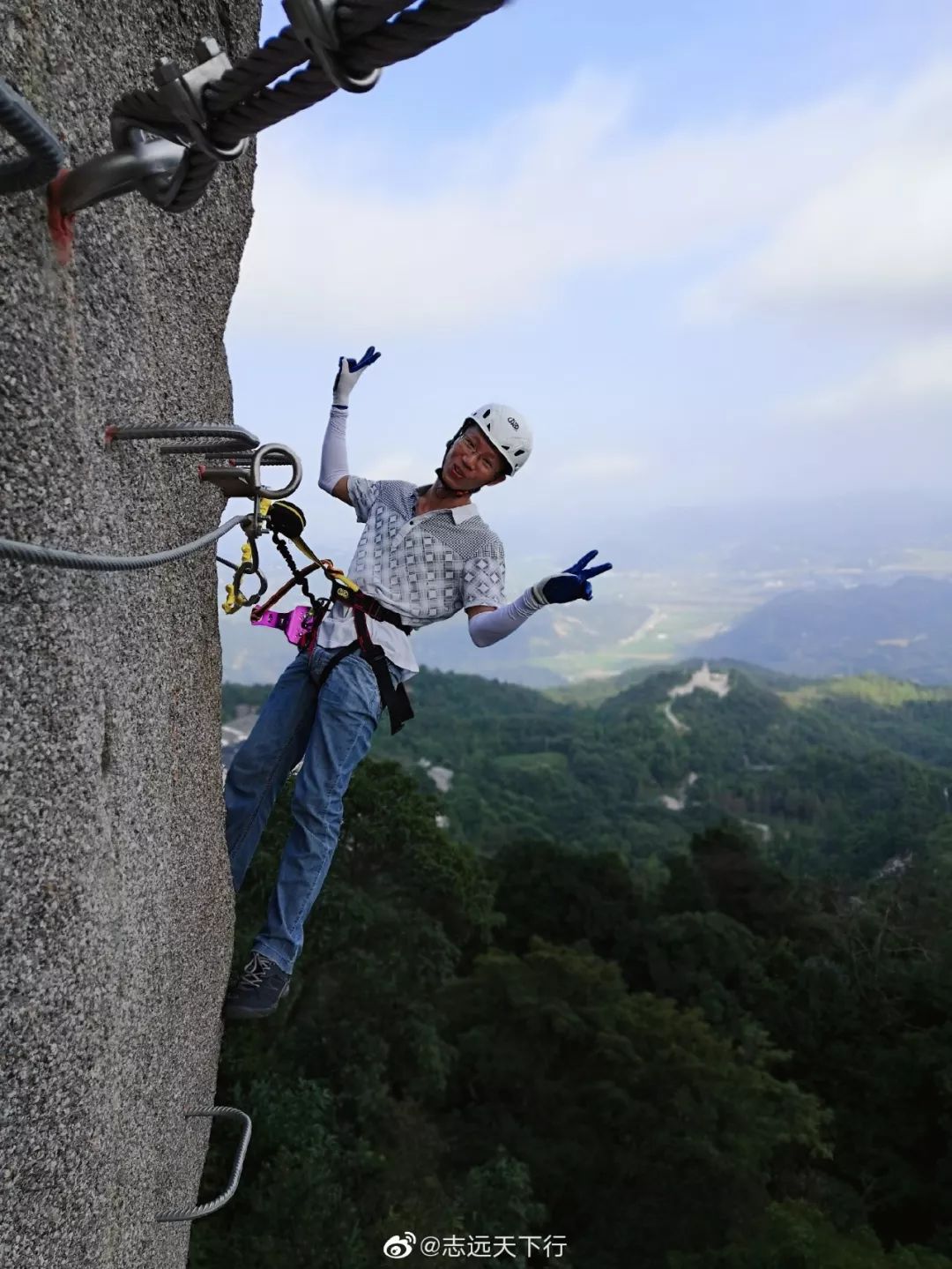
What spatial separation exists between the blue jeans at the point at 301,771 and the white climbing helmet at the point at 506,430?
0.99 meters

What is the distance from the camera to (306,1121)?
11258mm

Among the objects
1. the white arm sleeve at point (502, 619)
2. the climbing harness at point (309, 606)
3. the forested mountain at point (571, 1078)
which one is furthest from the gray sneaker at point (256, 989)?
the forested mountain at point (571, 1078)

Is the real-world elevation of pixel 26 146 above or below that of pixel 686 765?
above

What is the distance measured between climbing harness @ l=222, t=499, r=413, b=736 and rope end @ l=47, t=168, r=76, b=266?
1.33 meters

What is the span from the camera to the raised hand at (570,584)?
330 centimetres

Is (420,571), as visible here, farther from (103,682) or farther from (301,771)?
(103,682)

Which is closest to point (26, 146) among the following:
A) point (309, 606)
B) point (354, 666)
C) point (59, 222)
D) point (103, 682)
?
point (59, 222)

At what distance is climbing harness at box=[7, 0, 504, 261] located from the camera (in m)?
1.27

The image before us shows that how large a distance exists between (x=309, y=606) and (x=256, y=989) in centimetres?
153

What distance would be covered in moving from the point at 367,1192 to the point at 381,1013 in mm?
2681

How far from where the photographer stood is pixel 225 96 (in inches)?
60.4

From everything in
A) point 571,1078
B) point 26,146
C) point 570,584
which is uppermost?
point 26,146

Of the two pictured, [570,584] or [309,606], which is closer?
[570,584]

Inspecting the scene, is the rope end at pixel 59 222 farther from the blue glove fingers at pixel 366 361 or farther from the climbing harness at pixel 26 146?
the blue glove fingers at pixel 366 361
